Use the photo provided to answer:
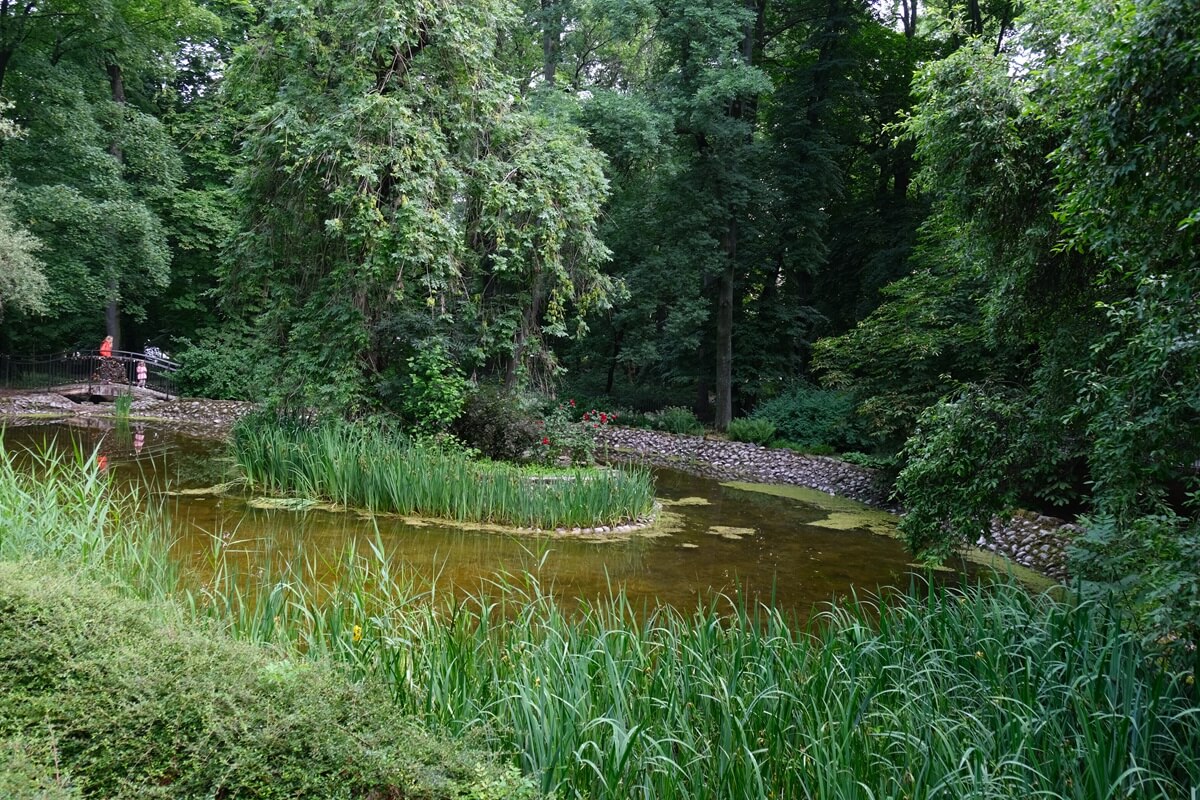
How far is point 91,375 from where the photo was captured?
752 inches

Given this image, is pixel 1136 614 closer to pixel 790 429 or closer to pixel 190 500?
pixel 190 500

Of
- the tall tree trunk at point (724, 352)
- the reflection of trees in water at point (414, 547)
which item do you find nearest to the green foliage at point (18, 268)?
the reflection of trees in water at point (414, 547)

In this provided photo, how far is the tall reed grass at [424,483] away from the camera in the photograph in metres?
8.26

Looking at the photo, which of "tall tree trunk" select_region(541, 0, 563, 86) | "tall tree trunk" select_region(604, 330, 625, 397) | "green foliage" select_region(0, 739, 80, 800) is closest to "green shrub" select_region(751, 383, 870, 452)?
"tall tree trunk" select_region(604, 330, 625, 397)

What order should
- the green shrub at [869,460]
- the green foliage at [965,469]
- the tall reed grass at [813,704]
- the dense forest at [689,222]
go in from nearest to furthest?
the tall reed grass at [813,704]
the dense forest at [689,222]
the green foliage at [965,469]
the green shrub at [869,460]

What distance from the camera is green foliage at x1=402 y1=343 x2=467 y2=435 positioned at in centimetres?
981

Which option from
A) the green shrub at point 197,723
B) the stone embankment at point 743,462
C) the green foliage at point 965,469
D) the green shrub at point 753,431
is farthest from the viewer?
the green shrub at point 753,431

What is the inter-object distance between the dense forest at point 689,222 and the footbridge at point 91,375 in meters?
1.28

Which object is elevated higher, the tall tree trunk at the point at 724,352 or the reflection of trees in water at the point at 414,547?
the tall tree trunk at the point at 724,352

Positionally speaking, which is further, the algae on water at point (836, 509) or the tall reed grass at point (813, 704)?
the algae on water at point (836, 509)

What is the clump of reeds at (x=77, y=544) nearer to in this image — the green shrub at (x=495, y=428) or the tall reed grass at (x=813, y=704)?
the tall reed grass at (x=813, y=704)

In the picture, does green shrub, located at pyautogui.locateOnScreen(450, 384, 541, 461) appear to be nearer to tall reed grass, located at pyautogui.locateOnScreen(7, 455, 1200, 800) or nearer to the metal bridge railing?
tall reed grass, located at pyautogui.locateOnScreen(7, 455, 1200, 800)

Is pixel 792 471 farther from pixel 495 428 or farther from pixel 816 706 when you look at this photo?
pixel 816 706

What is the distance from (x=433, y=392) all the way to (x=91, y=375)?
1408 centimetres
